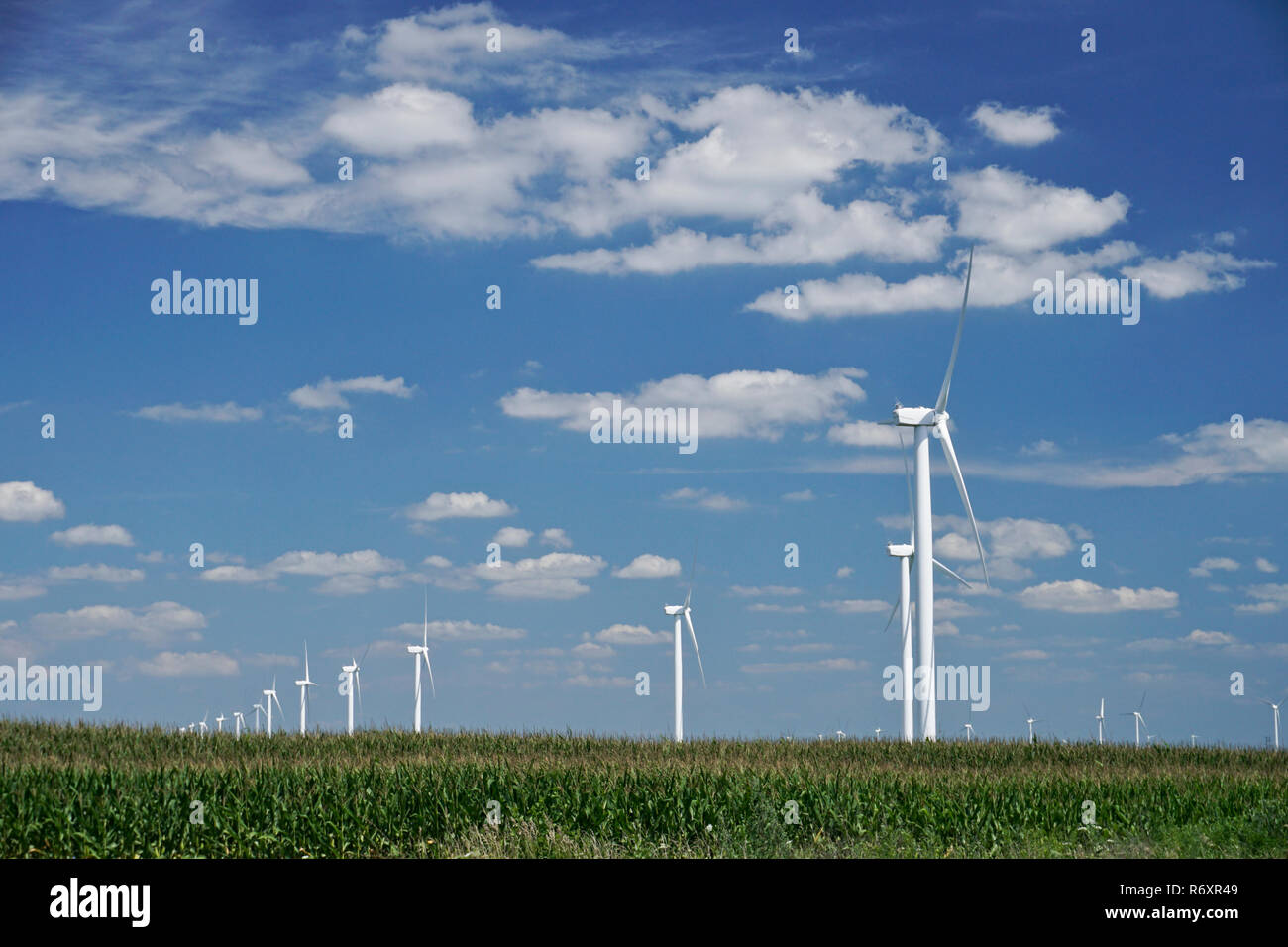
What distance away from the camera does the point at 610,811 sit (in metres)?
27.4

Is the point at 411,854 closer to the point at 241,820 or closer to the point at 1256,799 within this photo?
the point at 241,820

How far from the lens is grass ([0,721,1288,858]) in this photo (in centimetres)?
2533

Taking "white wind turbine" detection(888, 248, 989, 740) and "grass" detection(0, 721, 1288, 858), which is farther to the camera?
"white wind turbine" detection(888, 248, 989, 740)

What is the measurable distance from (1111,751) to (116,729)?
36.0 metres

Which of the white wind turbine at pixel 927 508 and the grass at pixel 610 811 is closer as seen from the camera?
the grass at pixel 610 811

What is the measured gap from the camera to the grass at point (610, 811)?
2533 centimetres

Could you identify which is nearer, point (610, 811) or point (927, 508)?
point (610, 811)
